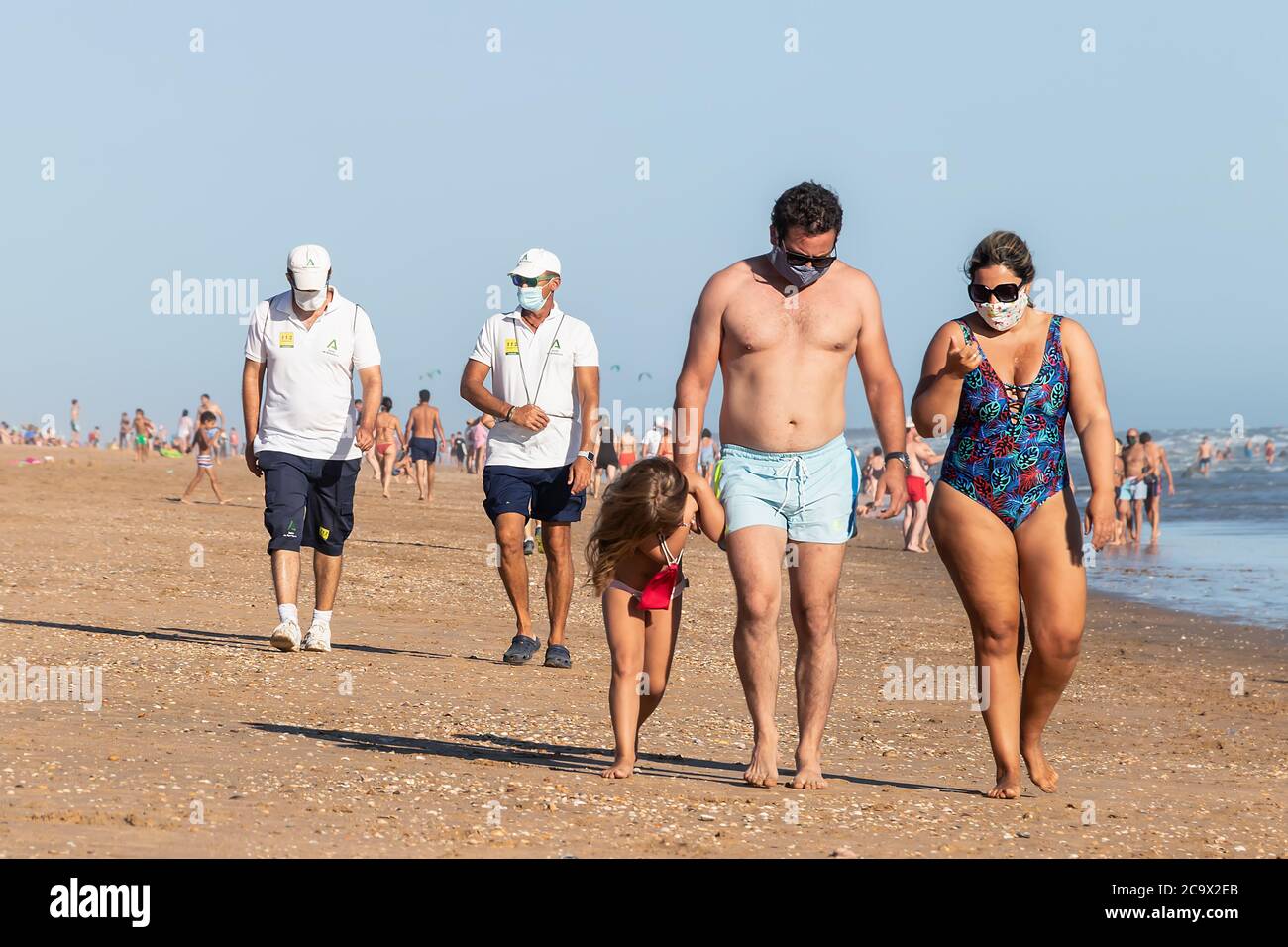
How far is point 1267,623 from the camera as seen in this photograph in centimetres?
1420

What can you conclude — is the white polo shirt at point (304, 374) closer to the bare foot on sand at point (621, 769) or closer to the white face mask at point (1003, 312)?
the bare foot on sand at point (621, 769)

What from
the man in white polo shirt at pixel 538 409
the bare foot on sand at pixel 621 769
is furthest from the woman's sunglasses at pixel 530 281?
the bare foot on sand at pixel 621 769

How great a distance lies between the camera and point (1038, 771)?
19.9ft

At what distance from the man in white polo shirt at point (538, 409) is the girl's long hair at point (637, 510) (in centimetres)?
283

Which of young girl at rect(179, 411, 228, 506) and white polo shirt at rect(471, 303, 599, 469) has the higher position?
white polo shirt at rect(471, 303, 599, 469)

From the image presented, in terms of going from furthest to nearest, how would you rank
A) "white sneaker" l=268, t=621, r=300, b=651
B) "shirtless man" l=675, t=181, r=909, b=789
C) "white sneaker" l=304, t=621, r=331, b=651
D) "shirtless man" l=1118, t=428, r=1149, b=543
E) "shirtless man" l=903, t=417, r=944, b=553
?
"shirtless man" l=1118, t=428, r=1149, b=543 < "shirtless man" l=903, t=417, r=944, b=553 < "white sneaker" l=304, t=621, r=331, b=651 < "white sneaker" l=268, t=621, r=300, b=651 < "shirtless man" l=675, t=181, r=909, b=789

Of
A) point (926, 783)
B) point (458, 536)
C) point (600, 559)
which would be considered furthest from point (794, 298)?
point (458, 536)

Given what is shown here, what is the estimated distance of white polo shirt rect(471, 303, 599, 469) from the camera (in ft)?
29.3

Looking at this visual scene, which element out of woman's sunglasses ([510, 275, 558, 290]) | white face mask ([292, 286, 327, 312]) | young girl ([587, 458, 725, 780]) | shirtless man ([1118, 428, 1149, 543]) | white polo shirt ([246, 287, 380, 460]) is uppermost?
woman's sunglasses ([510, 275, 558, 290])

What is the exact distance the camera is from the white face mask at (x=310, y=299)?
8.94 m

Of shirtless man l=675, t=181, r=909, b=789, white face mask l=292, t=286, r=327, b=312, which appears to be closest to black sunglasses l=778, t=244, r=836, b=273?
shirtless man l=675, t=181, r=909, b=789

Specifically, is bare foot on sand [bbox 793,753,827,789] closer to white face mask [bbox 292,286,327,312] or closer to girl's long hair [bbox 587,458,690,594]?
girl's long hair [bbox 587,458,690,594]

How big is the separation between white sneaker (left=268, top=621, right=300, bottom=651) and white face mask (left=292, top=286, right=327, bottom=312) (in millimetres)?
1664
